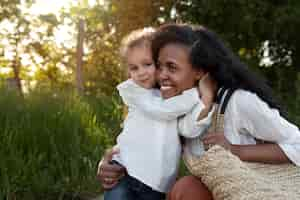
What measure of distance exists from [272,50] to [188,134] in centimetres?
938

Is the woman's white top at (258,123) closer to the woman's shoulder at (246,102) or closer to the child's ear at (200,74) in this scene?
the woman's shoulder at (246,102)

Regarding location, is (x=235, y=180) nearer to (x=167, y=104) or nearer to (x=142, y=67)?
(x=167, y=104)

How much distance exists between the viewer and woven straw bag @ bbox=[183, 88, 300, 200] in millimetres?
2199

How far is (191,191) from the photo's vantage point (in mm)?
2404

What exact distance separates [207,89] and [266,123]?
0.92 feet

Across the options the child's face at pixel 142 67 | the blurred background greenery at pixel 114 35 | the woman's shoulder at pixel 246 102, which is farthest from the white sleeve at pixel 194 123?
the blurred background greenery at pixel 114 35

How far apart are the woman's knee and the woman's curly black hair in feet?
1.43

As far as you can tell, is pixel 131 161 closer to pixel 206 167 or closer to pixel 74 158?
pixel 206 167

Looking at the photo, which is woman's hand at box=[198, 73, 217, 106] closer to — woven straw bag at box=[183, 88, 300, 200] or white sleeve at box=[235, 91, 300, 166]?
white sleeve at box=[235, 91, 300, 166]

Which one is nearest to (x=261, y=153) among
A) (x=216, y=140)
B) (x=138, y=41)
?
(x=216, y=140)

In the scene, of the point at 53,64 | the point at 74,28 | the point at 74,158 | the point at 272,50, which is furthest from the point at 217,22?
the point at 74,158

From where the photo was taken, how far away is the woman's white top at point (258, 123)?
2.48 m

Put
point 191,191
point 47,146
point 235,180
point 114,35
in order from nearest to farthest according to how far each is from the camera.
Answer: point 235,180 → point 191,191 → point 47,146 → point 114,35

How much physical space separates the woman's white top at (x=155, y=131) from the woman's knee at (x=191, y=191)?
5.5 inches
